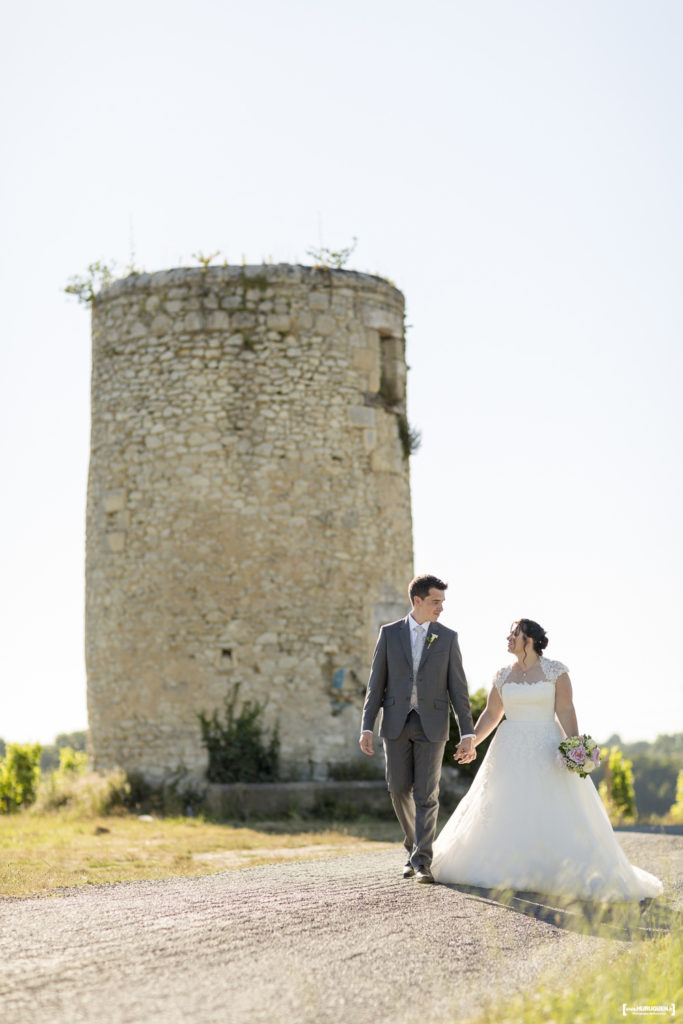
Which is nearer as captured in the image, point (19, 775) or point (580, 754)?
point (580, 754)

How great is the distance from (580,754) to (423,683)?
3.37 feet

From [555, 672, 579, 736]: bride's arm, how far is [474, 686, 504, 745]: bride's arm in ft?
1.22

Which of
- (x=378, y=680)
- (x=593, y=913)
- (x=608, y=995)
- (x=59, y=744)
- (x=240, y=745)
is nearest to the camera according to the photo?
(x=608, y=995)

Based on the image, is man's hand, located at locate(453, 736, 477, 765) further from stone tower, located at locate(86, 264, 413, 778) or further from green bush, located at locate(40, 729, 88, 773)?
green bush, located at locate(40, 729, 88, 773)

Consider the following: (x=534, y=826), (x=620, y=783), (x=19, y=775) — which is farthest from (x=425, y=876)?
(x=620, y=783)

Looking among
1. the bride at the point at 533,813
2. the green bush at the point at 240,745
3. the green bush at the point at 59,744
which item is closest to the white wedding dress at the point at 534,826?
the bride at the point at 533,813

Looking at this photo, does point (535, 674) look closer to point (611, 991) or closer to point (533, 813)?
point (533, 813)

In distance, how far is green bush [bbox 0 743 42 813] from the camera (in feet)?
49.3

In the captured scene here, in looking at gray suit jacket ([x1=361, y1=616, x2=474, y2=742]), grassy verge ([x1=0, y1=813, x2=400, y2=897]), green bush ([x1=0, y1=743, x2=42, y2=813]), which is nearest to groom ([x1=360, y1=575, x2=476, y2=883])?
gray suit jacket ([x1=361, y1=616, x2=474, y2=742])

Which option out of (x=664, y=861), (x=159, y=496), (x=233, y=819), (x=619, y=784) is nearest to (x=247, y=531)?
(x=159, y=496)

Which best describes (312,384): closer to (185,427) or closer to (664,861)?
(185,427)

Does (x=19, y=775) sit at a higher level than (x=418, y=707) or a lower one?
lower

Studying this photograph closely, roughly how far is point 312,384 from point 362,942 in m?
9.65

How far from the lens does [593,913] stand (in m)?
6.03
